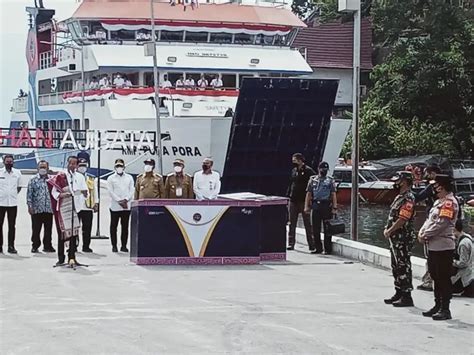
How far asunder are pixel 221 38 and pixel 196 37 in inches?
39.2

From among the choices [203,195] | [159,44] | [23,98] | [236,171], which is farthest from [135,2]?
[203,195]

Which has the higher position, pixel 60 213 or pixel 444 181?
pixel 444 181

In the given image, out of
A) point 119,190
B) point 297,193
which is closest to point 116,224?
point 119,190

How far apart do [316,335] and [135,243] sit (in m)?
5.03

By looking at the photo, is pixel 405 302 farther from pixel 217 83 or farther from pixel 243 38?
pixel 243 38

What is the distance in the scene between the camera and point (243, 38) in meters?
35.7

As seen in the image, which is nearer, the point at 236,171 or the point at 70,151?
the point at 236,171

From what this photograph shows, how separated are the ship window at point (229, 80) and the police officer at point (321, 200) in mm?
20451

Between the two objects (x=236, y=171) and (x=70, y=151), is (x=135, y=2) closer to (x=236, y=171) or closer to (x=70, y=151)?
(x=70, y=151)

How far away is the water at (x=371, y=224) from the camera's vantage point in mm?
20719

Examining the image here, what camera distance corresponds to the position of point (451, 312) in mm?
9227

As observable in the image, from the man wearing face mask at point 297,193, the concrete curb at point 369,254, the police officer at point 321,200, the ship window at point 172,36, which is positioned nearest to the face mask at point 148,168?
the man wearing face mask at point 297,193

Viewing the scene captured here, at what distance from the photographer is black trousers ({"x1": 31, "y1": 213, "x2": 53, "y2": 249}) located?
13719 mm

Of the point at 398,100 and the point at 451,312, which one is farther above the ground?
the point at 398,100
